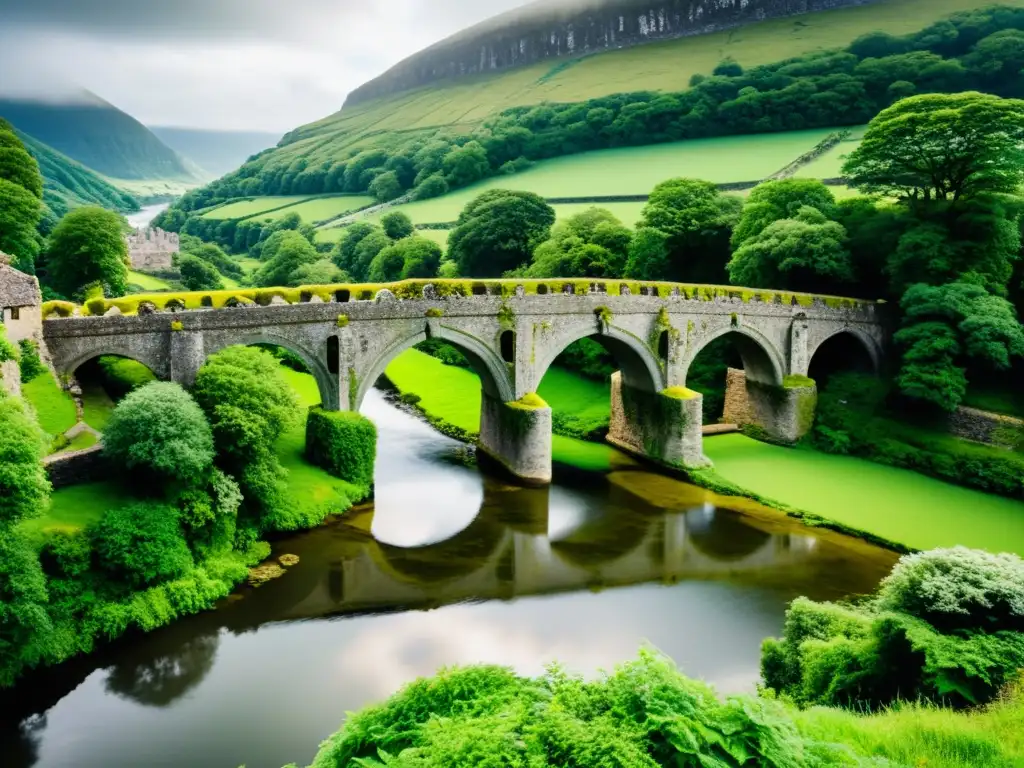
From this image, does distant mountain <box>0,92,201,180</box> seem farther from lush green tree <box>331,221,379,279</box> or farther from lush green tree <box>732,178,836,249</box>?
lush green tree <box>732,178,836,249</box>

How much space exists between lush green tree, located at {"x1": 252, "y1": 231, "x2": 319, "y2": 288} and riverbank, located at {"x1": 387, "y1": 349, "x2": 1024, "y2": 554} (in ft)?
123

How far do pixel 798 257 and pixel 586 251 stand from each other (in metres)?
16.9

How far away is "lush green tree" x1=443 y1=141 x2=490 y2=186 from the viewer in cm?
10400

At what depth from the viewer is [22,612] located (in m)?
17.0

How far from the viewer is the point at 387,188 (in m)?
115

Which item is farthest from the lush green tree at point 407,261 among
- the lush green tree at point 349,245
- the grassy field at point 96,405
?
the grassy field at point 96,405

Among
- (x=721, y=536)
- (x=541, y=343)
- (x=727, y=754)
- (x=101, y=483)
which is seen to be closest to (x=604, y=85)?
(x=541, y=343)

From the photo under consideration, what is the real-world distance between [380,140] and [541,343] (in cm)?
12053

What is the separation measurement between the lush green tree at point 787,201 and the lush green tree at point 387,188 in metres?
76.4

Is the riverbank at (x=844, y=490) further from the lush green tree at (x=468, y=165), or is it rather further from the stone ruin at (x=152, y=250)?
the lush green tree at (x=468, y=165)

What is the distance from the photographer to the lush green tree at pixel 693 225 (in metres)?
52.4

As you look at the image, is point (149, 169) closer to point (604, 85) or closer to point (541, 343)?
point (604, 85)

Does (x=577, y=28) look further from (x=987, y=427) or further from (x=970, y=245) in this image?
(x=987, y=427)

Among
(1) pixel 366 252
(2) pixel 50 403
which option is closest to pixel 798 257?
(2) pixel 50 403
